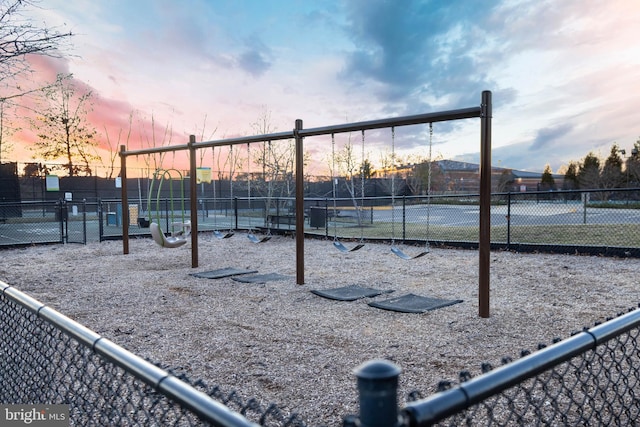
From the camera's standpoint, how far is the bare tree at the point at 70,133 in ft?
81.3

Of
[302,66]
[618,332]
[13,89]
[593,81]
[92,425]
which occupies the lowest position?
[92,425]

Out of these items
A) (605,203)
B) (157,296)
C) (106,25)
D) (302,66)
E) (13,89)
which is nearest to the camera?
(157,296)

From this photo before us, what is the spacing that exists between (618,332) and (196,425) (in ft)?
6.48

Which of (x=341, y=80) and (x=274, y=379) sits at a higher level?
(x=341, y=80)

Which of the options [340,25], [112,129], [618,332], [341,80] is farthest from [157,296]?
[112,129]

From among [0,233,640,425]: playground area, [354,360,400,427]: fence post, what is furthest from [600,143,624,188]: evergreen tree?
[354,360,400,427]: fence post

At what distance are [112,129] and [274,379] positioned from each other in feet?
94.5

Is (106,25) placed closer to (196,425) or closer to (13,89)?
(13,89)

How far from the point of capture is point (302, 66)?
43.1 feet

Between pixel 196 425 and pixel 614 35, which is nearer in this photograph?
pixel 196 425

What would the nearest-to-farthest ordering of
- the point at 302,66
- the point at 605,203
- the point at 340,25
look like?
the point at 340,25
the point at 302,66
the point at 605,203

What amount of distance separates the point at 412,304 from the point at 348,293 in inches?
35.4

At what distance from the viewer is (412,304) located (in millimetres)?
4836

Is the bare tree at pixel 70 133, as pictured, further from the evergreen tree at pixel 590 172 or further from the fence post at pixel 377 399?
the evergreen tree at pixel 590 172
